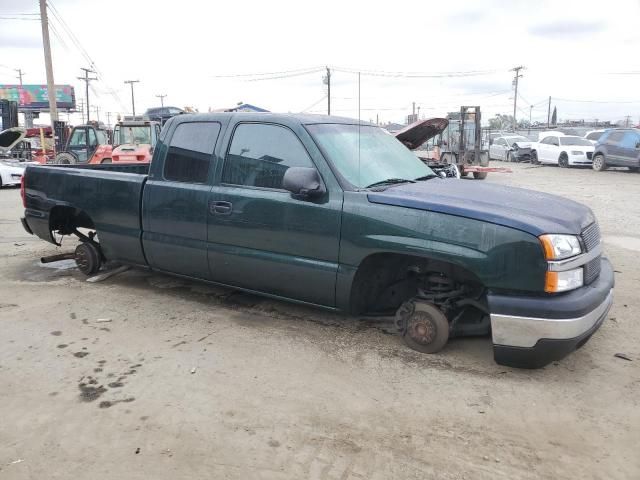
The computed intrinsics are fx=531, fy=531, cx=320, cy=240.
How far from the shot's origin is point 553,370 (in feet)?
12.1

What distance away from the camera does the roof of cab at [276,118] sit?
428 centimetres

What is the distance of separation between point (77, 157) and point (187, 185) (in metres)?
17.8

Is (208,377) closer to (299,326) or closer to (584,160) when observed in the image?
(299,326)

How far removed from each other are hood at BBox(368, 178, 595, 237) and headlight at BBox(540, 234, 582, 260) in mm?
41

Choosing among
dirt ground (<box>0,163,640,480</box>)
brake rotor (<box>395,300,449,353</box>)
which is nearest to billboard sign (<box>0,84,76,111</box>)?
dirt ground (<box>0,163,640,480</box>)

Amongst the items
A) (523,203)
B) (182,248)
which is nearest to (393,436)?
(523,203)

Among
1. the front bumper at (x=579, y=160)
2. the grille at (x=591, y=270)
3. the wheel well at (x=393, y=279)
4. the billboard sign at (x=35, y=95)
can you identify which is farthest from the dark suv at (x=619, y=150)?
the billboard sign at (x=35, y=95)

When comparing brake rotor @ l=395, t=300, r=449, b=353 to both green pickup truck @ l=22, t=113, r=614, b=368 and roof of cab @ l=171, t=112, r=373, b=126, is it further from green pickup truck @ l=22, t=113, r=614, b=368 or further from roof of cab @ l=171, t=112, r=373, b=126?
roof of cab @ l=171, t=112, r=373, b=126

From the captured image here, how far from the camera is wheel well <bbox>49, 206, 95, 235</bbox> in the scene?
582cm

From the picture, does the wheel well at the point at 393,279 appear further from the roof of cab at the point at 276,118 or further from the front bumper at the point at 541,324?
the roof of cab at the point at 276,118

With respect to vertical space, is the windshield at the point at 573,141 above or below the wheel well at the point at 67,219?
above

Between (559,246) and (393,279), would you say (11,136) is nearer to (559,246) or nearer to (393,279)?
(393,279)

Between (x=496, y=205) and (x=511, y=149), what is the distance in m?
28.2

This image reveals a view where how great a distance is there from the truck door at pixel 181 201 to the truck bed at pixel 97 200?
0.62 feet
